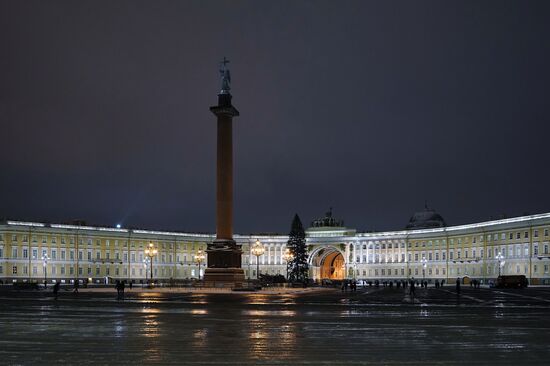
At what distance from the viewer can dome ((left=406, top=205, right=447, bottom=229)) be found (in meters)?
178

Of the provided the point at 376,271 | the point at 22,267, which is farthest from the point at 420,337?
the point at 376,271

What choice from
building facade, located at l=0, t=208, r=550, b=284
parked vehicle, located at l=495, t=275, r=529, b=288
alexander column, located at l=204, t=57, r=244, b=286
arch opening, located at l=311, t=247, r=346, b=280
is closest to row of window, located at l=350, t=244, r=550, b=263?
building facade, located at l=0, t=208, r=550, b=284

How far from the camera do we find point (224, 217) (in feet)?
230

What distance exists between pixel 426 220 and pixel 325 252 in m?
27.9

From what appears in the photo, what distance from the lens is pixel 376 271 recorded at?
168375mm

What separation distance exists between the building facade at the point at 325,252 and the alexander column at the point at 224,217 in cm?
3753

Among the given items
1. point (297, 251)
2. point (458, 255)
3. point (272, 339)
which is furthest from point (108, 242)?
point (272, 339)

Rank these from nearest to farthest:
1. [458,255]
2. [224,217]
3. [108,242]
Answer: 1. [224,217]
2. [108,242]
3. [458,255]

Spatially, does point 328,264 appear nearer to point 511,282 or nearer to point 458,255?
point 458,255

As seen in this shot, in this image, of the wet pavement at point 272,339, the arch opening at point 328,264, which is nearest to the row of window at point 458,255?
the arch opening at point 328,264

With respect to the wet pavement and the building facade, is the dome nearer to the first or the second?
the building facade

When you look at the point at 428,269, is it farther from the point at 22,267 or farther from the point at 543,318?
the point at 543,318

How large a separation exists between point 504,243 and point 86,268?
7692 centimetres

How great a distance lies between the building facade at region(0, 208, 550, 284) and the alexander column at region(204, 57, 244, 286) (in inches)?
1477
